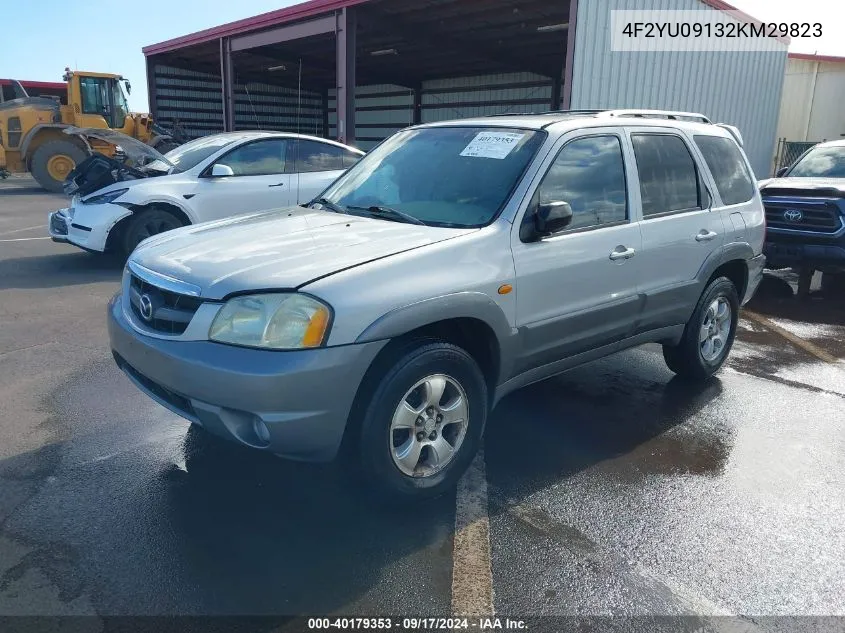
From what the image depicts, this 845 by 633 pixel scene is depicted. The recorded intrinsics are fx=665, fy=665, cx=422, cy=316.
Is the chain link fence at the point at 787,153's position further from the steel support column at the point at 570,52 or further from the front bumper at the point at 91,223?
the front bumper at the point at 91,223

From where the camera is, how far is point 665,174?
14.0ft

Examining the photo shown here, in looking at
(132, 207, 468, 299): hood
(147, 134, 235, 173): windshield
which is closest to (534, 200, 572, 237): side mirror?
(132, 207, 468, 299): hood

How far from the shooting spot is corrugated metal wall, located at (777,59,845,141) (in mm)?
23375

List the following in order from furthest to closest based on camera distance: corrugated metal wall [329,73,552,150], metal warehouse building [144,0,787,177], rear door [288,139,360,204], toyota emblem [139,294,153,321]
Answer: corrugated metal wall [329,73,552,150] < metal warehouse building [144,0,787,177] < rear door [288,139,360,204] < toyota emblem [139,294,153,321]

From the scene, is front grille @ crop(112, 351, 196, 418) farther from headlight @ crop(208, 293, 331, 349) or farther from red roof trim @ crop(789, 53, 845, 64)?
red roof trim @ crop(789, 53, 845, 64)

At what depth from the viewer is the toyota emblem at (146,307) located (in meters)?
3.07

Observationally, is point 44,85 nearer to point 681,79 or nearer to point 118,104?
point 118,104

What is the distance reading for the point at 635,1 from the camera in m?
11.4

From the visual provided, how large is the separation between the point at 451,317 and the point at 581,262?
997 mm

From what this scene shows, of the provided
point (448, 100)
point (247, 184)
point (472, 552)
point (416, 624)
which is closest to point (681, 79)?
point (247, 184)

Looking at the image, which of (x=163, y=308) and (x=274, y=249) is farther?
(x=274, y=249)

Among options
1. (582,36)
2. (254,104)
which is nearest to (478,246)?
(582,36)

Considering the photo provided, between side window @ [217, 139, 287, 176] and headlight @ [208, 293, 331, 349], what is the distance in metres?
5.83

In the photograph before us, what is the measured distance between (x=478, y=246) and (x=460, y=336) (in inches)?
17.9
